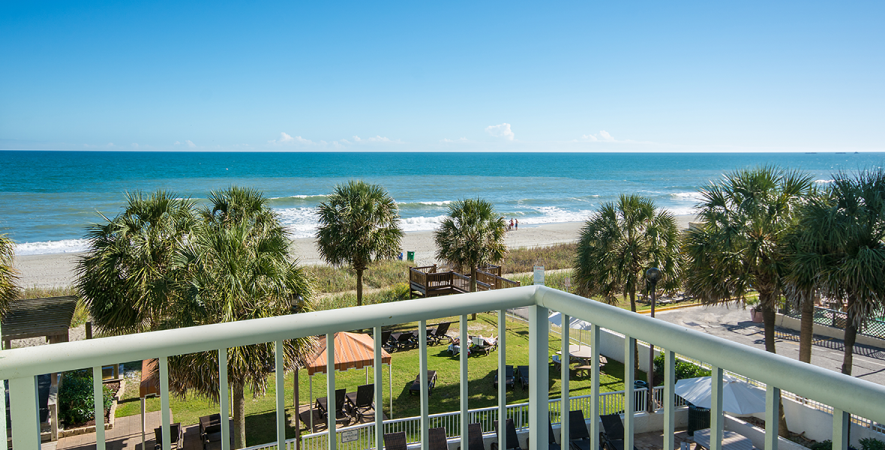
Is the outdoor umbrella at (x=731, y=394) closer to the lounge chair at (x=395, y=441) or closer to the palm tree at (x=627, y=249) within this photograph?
the lounge chair at (x=395, y=441)

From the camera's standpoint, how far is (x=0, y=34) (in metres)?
78.4

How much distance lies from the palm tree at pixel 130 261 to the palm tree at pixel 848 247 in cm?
1251

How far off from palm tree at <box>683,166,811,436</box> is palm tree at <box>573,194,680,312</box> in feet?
7.44

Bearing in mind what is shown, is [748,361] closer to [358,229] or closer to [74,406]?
[74,406]

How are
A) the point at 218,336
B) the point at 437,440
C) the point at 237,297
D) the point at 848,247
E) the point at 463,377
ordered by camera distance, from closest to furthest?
the point at 218,336 → the point at 463,377 → the point at 237,297 → the point at 437,440 → the point at 848,247

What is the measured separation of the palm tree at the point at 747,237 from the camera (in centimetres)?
1108

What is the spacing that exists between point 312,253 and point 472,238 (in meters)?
17.5

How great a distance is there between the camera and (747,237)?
11180mm

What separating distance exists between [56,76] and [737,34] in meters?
109

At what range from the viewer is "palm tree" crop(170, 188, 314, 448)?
7.35m

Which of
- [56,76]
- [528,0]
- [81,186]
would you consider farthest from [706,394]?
[56,76]

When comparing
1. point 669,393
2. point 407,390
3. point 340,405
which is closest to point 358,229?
point 407,390

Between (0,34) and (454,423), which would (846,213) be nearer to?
(454,423)

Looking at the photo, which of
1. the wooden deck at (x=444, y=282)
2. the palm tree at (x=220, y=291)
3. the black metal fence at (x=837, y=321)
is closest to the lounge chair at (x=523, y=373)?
the palm tree at (x=220, y=291)
